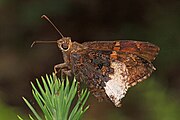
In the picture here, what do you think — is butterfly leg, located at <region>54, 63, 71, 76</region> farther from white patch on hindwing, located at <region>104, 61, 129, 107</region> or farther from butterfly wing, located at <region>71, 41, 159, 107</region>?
white patch on hindwing, located at <region>104, 61, 129, 107</region>

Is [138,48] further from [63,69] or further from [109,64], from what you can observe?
[63,69]

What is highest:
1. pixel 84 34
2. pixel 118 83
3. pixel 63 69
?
pixel 84 34

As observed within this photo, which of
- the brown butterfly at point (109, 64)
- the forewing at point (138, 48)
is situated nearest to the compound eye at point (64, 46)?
the brown butterfly at point (109, 64)

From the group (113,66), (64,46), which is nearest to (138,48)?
(113,66)

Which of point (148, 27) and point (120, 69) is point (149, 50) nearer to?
point (120, 69)

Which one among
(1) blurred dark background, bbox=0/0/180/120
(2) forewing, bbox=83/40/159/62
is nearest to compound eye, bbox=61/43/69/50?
(2) forewing, bbox=83/40/159/62
